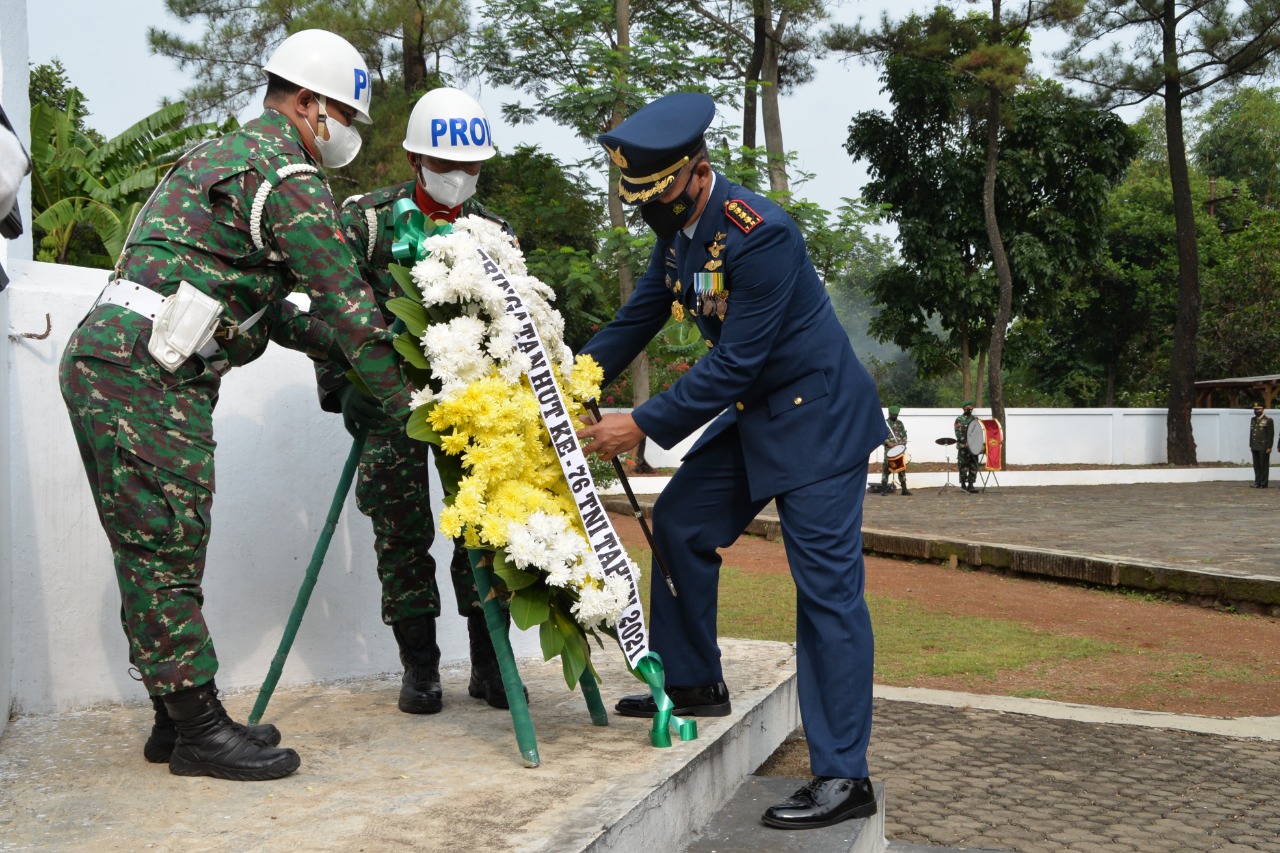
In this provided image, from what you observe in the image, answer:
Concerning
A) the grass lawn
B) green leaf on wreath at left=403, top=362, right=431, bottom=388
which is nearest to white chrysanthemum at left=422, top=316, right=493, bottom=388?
green leaf on wreath at left=403, top=362, right=431, bottom=388

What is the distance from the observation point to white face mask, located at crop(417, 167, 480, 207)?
3.62 meters

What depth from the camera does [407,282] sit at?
3072 mm

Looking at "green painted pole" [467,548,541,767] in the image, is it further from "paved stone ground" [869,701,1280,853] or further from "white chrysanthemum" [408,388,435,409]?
"paved stone ground" [869,701,1280,853]

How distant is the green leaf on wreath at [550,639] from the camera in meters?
3.06

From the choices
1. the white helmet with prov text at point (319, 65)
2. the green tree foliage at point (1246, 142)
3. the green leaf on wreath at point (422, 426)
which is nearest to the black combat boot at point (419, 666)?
the green leaf on wreath at point (422, 426)

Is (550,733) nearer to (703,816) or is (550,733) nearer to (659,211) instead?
(703,816)

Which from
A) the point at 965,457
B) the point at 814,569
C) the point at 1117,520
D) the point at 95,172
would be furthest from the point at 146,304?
the point at 965,457

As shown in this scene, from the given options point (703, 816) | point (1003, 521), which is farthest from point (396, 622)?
point (1003, 521)

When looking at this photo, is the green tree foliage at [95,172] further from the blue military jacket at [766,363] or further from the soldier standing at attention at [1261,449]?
the soldier standing at attention at [1261,449]

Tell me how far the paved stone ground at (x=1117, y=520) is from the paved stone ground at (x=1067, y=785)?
538 cm

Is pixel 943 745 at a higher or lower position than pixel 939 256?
lower

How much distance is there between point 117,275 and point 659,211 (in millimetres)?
1436

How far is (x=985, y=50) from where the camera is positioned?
25.9 meters

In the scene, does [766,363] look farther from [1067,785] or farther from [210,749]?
[1067,785]
